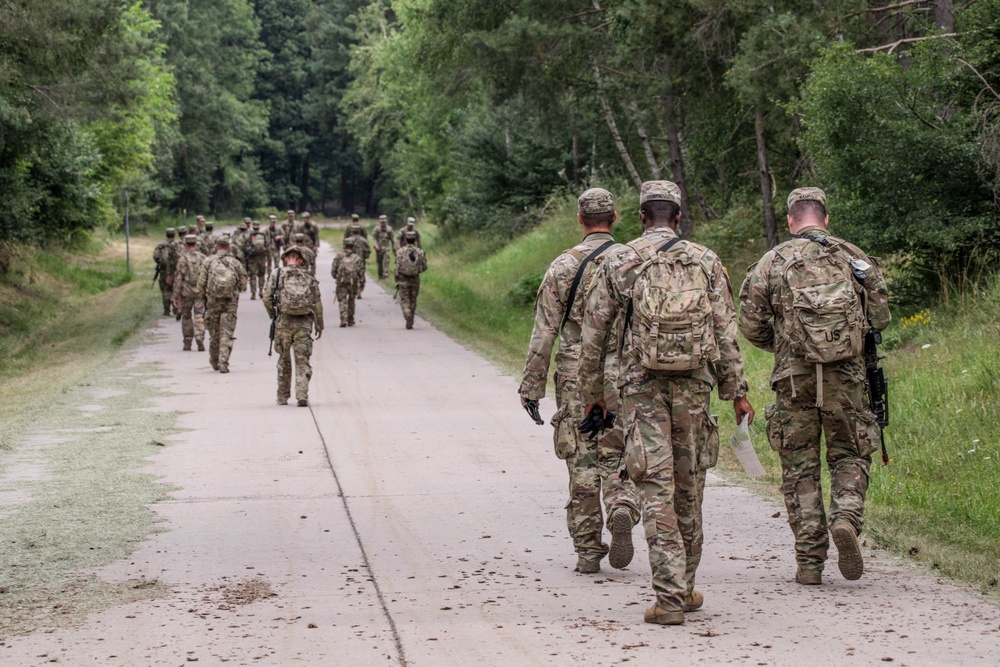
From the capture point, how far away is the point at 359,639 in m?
6.17

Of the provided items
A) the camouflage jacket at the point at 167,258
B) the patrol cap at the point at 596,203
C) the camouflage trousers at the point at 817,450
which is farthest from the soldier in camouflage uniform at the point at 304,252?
the camouflage trousers at the point at 817,450

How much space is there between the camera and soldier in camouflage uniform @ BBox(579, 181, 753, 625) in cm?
636

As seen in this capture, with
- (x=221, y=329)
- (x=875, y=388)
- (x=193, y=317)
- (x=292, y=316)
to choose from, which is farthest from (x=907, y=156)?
(x=193, y=317)

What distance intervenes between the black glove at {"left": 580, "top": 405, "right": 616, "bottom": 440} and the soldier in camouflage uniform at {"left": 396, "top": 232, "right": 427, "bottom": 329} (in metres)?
17.4

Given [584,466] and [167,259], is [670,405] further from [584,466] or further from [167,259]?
[167,259]

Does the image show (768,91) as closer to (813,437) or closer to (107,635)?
(813,437)

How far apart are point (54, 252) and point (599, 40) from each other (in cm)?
2359

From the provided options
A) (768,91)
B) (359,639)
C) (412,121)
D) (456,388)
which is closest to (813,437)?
(359,639)

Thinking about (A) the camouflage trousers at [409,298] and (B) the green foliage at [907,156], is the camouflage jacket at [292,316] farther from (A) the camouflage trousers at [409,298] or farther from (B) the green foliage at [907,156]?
(A) the camouflage trousers at [409,298]

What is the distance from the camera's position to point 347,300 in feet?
85.1

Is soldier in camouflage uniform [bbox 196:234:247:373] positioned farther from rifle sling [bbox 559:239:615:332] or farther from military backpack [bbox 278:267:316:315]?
rifle sling [bbox 559:239:615:332]

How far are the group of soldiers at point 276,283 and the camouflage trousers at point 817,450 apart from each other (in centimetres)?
880

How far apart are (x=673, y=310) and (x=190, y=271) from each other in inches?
643

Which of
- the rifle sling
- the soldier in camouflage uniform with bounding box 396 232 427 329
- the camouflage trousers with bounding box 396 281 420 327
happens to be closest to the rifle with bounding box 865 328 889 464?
the rifle sling
